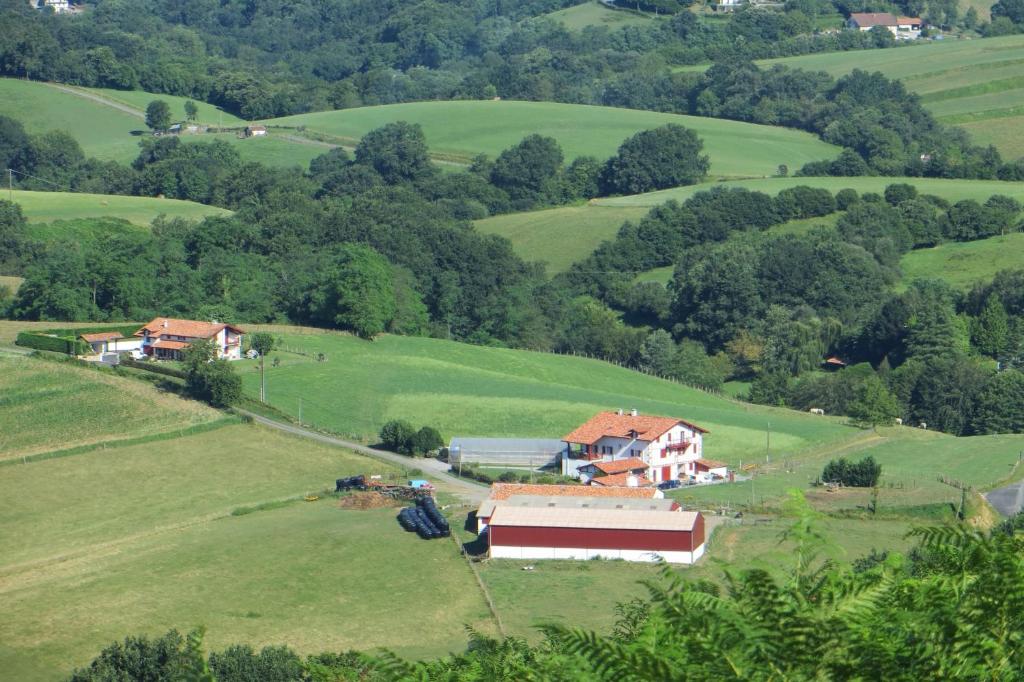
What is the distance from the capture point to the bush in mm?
60625

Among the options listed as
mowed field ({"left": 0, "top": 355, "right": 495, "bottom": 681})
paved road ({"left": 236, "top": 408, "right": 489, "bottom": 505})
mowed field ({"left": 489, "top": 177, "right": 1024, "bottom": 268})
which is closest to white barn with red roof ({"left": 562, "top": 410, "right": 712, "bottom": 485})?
paved road ({"left": 236, "top": 408, "right": 489, "bottom": 505})

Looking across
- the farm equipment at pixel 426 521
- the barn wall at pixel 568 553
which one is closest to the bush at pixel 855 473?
the barn wall at pixel 568 553

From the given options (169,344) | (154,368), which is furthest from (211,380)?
(169,344)

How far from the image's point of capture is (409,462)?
63.1 meters

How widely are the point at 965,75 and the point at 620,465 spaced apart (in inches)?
4441

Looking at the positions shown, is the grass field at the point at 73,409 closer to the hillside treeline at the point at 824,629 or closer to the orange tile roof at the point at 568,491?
the orange tile roof at the point at 568,491

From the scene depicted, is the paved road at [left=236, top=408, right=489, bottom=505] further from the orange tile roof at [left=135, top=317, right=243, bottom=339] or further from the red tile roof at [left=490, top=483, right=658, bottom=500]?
the orange tile roof at [left=135, top=317, right=243, bottom=339]

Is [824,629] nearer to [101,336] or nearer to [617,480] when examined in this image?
[617,480]

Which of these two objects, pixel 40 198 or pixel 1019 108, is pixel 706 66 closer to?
pixel 1019 108

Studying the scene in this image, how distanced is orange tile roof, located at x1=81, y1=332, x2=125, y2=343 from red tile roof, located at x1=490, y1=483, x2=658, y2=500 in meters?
28.9

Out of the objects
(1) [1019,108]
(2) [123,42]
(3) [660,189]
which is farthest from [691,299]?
(2) [123,42]

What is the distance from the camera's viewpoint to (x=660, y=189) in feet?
450

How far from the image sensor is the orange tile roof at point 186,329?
252 ft

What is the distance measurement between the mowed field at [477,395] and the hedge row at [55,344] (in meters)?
7.33
